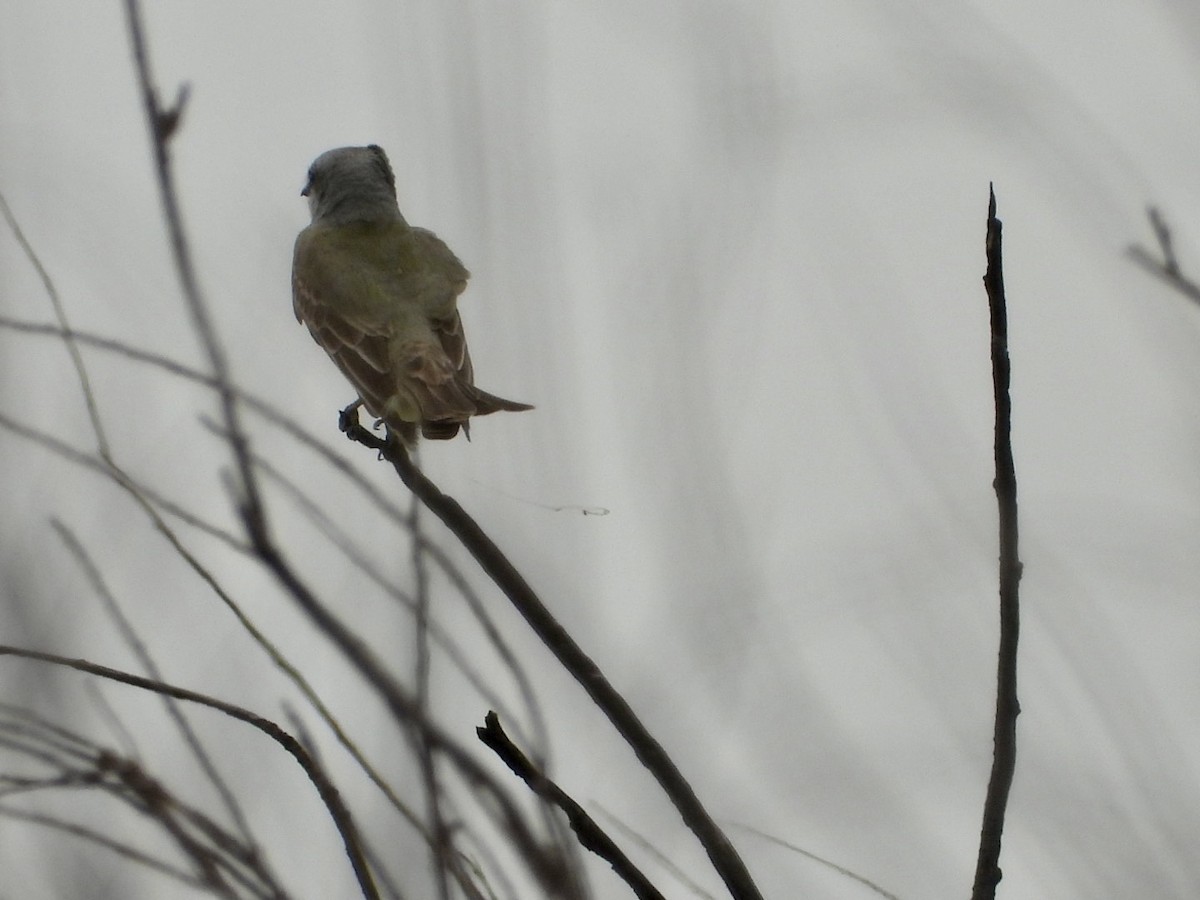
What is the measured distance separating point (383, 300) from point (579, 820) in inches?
138

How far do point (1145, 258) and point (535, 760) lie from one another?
4.24ft

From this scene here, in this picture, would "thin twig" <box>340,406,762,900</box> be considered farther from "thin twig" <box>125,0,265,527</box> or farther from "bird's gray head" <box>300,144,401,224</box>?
"bird's gray head" <box>300,144,401,224</box>

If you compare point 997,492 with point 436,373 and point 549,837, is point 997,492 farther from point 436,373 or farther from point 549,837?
point 436,373

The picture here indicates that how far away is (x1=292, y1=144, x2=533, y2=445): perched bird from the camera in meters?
4.04

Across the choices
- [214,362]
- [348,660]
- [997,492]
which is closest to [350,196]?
[214,362]

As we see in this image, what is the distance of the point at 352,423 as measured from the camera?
13.8 feet

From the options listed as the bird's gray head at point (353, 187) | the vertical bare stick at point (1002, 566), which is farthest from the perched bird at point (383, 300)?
the vertical bare stick at point (1002, 566)

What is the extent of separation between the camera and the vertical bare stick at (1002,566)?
5.72ft

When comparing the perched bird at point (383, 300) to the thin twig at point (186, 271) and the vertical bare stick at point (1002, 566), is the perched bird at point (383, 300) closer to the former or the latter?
the thin twig at point (186, 271)

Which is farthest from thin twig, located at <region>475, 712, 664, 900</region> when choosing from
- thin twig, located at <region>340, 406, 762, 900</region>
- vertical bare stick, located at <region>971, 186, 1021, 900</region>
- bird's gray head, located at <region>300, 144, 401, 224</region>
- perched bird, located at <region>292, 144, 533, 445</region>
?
bird's gray head, located at <region>300, 144, 401, 224</region>

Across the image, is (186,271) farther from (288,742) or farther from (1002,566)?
(1002,566)

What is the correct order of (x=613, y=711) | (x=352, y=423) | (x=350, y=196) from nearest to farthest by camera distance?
(x=613, y=711)
(x=352, y=423)
(x=350, y=196)

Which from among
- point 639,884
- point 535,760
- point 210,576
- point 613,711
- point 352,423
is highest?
point 352,423

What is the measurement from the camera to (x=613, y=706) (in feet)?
5.73
